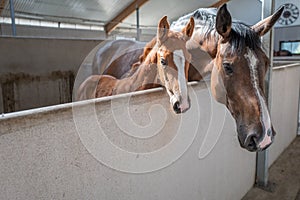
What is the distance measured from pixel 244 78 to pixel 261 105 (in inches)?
4.6

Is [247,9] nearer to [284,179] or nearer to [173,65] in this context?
[284,179]

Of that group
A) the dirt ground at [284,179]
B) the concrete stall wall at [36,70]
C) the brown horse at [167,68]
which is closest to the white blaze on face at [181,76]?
the brown horse at [167,68]

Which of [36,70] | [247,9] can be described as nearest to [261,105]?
[36,70]

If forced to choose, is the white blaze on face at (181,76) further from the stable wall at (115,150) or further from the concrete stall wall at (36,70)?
the concrete stall wall at (36,70)

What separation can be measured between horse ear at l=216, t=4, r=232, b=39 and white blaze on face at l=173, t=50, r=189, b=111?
0.18 meters

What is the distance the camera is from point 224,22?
3.41 ft

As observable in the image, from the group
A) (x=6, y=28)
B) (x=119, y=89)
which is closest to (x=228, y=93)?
(x=119, y=89)

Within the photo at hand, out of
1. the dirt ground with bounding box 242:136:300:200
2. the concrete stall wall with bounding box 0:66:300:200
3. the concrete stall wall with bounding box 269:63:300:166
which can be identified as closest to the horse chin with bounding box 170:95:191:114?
the concrete stall wall with bounding box 0:66:300:200

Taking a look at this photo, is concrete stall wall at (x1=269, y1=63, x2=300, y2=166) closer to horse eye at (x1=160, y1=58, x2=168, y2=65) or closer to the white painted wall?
horse eye at (x1=160, y1=58, x2=168, y2=65)

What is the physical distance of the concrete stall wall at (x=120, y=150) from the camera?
66cm

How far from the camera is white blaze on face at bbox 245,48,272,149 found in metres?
0.88

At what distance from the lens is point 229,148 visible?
5.76ft

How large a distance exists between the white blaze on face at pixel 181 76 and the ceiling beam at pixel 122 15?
722 centimetres

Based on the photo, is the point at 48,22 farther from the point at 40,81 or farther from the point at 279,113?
the point at 279,113
